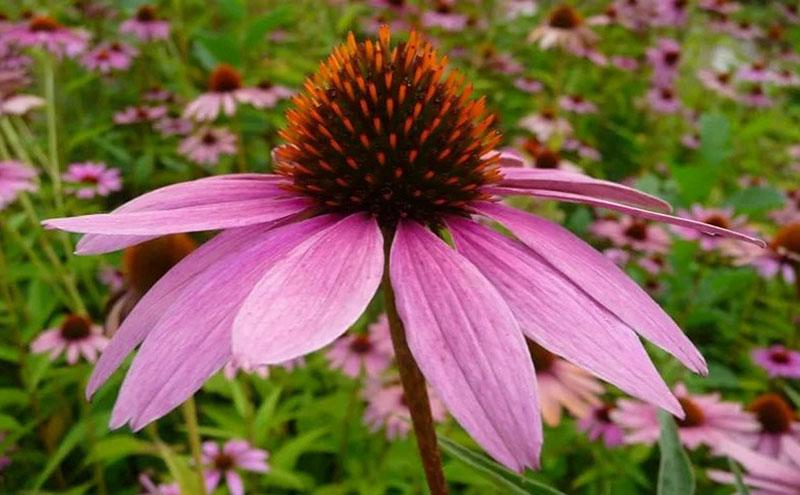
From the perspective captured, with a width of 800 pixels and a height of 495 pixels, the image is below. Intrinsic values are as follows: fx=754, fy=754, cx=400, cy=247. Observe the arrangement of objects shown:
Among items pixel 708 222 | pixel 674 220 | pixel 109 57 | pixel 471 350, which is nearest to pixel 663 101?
pixel 708 222

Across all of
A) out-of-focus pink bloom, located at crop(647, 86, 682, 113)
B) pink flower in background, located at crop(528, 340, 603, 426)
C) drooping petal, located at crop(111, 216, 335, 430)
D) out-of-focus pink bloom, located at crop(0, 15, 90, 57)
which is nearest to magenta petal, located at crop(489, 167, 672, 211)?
drooping petal, located at crop(111, 216, 335, 430)

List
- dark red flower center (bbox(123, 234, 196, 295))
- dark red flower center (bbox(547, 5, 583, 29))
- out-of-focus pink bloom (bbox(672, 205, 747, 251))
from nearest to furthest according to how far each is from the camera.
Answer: dark red flower center (bbox(123, 234, 196, 295)) → out-of-focus pink bloom (bbox(672, 205, 747, 251)) → dark red flower center (bbox(547, 5, 583, 29))

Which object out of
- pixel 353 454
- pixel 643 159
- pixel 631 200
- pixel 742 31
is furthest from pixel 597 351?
pixel 742 31

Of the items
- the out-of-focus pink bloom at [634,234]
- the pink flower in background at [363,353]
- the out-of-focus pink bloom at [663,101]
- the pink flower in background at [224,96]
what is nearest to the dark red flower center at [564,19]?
the out-of-focus pink bloom at [663,101]

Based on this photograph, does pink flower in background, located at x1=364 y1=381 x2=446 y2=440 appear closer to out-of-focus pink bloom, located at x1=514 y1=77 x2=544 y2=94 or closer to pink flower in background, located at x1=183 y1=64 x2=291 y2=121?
pink flower in background, located at x1=183 y1=64 x2=291 y2=121

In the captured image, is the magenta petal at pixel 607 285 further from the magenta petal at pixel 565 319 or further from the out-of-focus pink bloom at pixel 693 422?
the out-of-focus pink bloom at pixel 693 422

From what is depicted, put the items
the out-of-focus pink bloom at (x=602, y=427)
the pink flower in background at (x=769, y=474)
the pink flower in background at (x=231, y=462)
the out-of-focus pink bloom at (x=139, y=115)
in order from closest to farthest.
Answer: the pink flower in background at (x=769, y=474) < the pink flower in background at (x=231, y=462) < the out-of-focus pink bloom at (x=602, y=427) < the out-of-focus pink bloom at (x=139, y=115)
